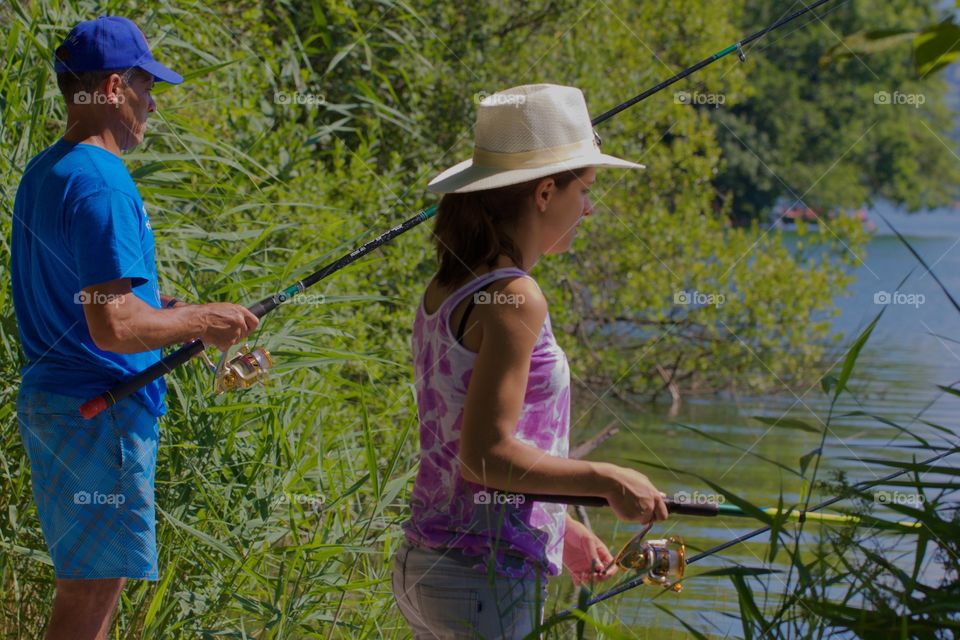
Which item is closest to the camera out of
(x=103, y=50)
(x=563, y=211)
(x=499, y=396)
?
(x=499, y=396)

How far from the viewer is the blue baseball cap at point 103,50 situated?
8.40 ft

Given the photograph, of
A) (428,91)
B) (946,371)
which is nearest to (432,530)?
(428,91)

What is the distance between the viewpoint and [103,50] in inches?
101

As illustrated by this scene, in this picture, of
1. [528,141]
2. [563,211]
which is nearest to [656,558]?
[563,211]

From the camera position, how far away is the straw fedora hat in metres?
2.03

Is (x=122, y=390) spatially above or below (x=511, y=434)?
below

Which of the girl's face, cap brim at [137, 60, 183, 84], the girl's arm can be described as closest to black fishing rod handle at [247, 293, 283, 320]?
cap brim at [137, 60, 183, 84]

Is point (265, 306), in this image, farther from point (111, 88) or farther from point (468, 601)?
point (468, 601)

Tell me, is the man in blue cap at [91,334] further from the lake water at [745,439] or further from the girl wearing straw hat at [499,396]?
the lake water at [745,439]

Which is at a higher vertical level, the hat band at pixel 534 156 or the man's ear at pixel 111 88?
the man's ear at pixel 111 88

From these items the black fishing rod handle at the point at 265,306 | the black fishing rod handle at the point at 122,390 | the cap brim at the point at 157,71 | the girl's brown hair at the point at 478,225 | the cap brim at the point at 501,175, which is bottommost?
the black fishing rod handle at the point at 122,390

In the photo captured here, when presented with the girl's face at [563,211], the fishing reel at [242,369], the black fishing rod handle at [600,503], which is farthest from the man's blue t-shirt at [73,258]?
the black fishing rod handle at [600,503]

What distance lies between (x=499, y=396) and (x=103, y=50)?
1.25 meters

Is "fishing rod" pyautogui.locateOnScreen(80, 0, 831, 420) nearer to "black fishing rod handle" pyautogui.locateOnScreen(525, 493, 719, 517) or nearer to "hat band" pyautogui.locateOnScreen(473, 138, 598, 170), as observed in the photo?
"hat band" pyautogui.locateOnScreen(473, 138, 598, 170)
